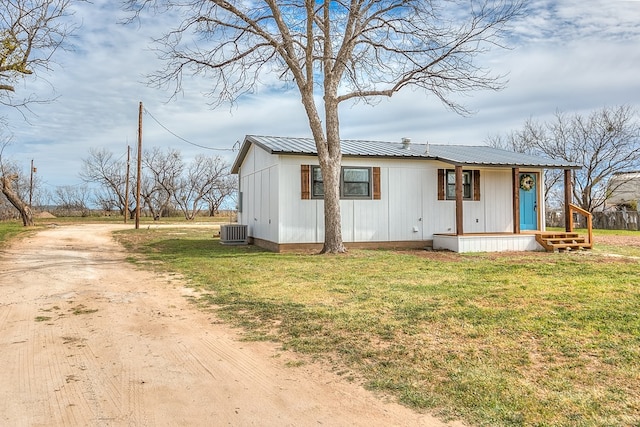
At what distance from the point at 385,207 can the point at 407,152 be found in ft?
6.71

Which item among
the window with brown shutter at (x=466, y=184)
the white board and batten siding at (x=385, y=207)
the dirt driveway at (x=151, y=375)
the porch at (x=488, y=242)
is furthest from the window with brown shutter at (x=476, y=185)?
the dirt driveway at (x=151, y=375)

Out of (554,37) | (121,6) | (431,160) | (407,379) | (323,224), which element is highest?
(121,6)

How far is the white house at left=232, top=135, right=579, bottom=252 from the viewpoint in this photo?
1345 centimetres

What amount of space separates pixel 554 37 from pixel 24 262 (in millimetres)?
13968

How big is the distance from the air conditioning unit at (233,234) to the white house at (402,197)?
42cm

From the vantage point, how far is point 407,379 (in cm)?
354

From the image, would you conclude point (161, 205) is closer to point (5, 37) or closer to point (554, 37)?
point (5, 37)

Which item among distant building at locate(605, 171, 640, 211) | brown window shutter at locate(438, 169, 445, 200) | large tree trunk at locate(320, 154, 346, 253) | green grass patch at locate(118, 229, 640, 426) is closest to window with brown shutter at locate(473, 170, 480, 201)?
brown window shutter at locate(438, 169, 445, 200)

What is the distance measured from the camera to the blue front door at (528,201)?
15727 mm

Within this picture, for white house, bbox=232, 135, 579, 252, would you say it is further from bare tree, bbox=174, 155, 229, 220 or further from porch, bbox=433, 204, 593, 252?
bare tree, bbox=174, 155, 229, 220

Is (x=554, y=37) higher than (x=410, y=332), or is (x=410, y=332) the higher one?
(x=554, y=37)

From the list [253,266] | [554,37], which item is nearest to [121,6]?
[253,266]

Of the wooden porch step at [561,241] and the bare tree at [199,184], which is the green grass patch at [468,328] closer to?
the wooden porch step at [561,241]

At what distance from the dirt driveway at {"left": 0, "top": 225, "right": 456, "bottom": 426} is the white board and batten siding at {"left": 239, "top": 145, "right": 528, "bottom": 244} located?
7226mm
